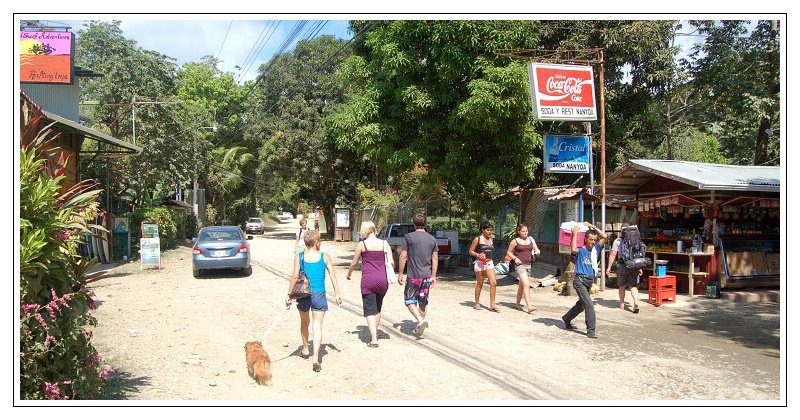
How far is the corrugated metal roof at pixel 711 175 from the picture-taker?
1310cm

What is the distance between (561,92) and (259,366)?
1020 centimetres

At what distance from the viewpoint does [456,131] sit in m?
17.1

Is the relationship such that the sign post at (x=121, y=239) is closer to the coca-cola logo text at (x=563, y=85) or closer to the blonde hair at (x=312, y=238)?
the coca-cola logo text at (x=563, y=85)

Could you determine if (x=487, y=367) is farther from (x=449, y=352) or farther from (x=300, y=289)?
(x=300, y=289)

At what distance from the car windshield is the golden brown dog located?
1112 cm

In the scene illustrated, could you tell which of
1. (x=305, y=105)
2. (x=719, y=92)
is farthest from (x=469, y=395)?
(x=305, y=105)

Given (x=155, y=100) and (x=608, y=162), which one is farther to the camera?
(x=155, y=100)

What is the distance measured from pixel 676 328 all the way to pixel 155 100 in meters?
26.2

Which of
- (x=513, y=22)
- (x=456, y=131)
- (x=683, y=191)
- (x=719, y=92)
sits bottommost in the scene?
(x=683, y=191)

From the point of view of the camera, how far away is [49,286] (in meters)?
5.25

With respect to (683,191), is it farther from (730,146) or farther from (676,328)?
(730,146)

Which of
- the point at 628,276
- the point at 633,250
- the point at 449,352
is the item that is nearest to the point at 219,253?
the point at 449,352

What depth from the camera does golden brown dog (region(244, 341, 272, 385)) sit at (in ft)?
21.9

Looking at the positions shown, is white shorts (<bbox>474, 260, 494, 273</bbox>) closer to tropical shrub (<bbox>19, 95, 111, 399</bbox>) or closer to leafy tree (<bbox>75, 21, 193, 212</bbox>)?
tropical shrub (<bbox>19, 95, 111, 399</bbox>)
